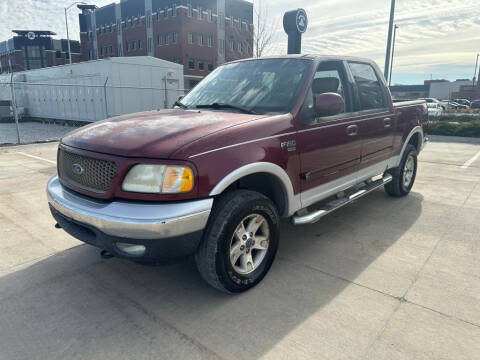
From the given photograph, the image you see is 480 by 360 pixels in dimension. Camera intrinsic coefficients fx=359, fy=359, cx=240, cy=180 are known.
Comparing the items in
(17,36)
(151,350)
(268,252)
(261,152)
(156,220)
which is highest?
(17,36)

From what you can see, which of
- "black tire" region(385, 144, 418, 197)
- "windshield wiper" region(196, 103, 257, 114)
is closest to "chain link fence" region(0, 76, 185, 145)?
"black tire" region(385, 144, 418, 197)

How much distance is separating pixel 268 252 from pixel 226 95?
1626mm

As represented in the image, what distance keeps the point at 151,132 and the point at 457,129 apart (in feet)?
49.2

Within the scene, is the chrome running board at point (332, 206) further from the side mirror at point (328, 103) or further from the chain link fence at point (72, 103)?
the chain link fence at point (72, 103)

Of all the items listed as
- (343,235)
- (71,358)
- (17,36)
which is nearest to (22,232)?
(71,358)

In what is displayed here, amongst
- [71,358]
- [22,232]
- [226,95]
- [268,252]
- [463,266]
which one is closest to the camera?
[71,358]

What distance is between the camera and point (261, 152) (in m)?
2.83

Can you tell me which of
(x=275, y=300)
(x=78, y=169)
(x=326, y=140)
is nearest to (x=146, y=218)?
(x=78, y=169)

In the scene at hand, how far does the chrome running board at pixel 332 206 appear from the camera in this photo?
3287 mm

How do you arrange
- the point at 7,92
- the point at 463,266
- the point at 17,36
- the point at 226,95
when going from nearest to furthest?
the point at 463,266 → the point at 226,95 → the point at 7,92 → the point at 17,36

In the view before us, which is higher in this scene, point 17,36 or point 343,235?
point 17,36

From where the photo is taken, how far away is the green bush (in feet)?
45.7

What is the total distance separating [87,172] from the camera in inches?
105

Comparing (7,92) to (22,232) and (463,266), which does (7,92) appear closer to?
(22,232)
